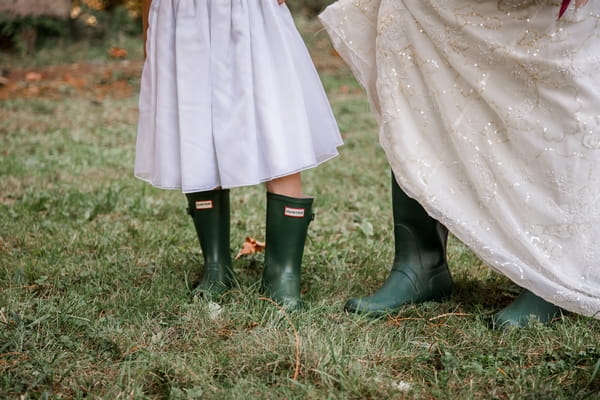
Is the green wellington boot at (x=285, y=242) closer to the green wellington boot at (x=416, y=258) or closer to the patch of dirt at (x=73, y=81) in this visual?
the green wellington boot at (x=416, y=258)

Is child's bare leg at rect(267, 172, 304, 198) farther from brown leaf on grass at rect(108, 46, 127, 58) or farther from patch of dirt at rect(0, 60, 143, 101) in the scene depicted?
brown leaf on grass at rect(108, 46, 127, 58)

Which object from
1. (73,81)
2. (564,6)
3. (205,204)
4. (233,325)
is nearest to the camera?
(564,6)

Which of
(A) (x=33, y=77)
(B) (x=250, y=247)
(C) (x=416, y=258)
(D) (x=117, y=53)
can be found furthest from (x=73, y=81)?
(C) (x=416, y=258)

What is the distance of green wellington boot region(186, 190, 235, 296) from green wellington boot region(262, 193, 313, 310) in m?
0.18

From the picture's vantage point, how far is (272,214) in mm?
2193

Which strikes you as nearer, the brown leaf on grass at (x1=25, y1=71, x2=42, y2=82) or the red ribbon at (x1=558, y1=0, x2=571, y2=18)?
the red ribbon at (x1=558, y1=0, x2=571, y2=18)

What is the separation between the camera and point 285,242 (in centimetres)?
219

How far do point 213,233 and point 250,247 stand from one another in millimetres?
490

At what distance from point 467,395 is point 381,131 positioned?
33.5 inches

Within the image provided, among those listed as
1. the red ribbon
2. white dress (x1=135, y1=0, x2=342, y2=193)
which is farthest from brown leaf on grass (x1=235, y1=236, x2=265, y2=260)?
the red ribbon

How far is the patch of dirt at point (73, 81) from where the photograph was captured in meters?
7.36

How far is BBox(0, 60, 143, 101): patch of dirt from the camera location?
7.36 metres

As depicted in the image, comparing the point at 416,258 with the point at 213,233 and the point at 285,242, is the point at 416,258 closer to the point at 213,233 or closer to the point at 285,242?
the point at 285,242

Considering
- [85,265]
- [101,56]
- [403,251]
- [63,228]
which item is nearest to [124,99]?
[101,56]
